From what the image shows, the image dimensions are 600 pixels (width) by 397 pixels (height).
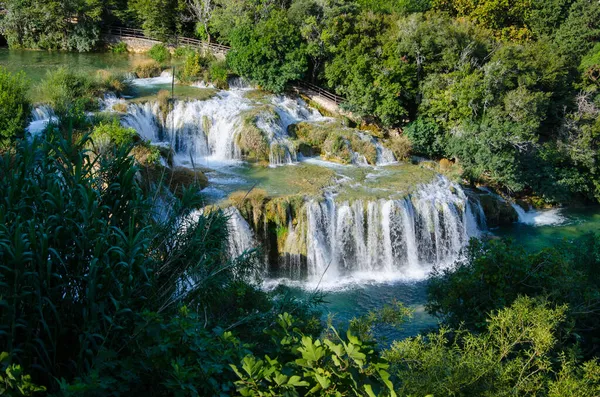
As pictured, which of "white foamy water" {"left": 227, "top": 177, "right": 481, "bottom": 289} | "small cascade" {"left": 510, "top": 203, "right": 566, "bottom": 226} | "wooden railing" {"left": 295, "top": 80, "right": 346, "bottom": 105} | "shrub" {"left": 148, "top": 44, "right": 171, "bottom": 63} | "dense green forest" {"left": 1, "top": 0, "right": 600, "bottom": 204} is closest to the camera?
"white foamy water" {"left": 227, "top": 177, "right": 481, "bottom": 289}

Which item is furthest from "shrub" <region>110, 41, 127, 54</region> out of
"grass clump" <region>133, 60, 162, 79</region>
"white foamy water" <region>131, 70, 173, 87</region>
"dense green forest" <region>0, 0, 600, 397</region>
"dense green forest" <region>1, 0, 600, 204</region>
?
"dense green forest" <region>0, 0, 600, 397</region>

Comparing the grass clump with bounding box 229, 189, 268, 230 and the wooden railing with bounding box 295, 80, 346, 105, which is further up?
the wooden railing with bounding box 295, 80, 346, 105

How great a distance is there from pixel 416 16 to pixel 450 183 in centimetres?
908

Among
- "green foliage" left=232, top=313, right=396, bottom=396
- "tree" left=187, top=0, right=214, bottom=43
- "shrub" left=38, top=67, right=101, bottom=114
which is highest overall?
A: "tree" left=187, top=0, right=214, bottom=43

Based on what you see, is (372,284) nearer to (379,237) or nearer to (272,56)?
(379,237)

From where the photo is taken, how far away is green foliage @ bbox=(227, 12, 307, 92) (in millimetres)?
21703

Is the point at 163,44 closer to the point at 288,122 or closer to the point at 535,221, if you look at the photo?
the point at 288,122

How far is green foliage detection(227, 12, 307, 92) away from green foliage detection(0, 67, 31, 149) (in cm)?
1027

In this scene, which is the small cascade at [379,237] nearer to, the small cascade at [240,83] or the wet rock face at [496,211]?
the wet rock face at [496,211]

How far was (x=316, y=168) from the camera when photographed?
1719 cm

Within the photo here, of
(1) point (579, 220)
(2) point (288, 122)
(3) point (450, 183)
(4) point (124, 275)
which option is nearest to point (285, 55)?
(2) point (288, 122)

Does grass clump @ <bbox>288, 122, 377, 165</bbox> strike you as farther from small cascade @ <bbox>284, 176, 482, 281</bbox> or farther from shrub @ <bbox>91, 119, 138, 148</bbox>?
shrub @ <bbox>91, 119, 138, 148</bbox>

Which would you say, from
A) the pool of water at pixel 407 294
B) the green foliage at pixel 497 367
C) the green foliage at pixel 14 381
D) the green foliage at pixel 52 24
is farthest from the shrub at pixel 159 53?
the green foliage at pixel 14 381

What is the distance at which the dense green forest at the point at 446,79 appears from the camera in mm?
19125
